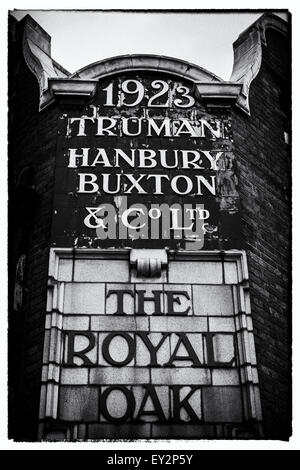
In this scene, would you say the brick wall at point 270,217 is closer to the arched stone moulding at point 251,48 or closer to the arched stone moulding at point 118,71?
the arched stone moulding at point 251,48

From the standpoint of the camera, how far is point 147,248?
38.7ft

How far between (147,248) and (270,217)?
211cm

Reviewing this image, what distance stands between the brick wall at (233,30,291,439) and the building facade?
0.09 ft

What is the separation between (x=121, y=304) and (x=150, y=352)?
29.1 inches

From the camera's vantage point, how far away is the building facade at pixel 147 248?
34.9 ft

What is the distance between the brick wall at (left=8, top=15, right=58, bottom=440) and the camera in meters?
10.9

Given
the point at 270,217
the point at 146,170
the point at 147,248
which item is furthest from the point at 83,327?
the point at 270,217

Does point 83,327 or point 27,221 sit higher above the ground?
point 27,221

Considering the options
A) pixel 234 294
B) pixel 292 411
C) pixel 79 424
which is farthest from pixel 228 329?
pixel 79 424

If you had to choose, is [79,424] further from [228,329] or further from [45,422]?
[228,329]

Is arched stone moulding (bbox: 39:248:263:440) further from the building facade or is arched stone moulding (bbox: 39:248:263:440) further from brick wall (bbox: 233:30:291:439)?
brick wall (bbox: 233:30:291:439)

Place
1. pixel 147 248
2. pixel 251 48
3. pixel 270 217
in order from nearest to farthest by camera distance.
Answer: pixel 147 248 → pixel 270 217 → pixel 251 48

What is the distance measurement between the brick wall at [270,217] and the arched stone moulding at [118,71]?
0.31m

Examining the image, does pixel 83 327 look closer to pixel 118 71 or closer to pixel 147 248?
pixel 147 248
